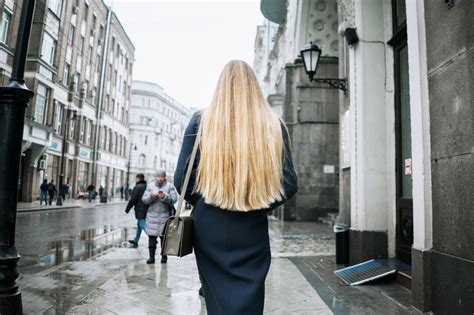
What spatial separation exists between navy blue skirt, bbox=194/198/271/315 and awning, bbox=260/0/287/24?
20469mm

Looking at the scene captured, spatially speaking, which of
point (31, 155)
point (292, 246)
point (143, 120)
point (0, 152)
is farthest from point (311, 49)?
point (143, 120)

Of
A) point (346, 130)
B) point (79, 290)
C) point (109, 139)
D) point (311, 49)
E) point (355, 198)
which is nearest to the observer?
point (79, 290)

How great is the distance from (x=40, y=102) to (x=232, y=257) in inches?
1159

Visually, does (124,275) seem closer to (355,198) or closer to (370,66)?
(355,198)

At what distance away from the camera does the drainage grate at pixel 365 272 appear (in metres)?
5.19

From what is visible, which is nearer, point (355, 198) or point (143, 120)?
point (355, 198)

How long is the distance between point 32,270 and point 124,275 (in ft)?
5.28

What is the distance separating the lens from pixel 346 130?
7.29 m

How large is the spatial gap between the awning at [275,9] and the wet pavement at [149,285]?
16018 millimetres

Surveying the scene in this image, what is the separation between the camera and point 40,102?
27.0 m

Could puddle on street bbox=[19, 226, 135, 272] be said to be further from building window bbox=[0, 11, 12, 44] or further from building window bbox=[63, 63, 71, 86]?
building window bbox=[63, 63, 71, 86]

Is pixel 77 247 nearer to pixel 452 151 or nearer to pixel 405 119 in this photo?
pixel 405 119

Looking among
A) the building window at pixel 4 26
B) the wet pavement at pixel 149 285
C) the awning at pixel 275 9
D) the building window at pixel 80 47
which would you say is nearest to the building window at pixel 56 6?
the building window at pixel 4 26

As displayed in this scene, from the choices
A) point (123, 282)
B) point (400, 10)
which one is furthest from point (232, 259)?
point (400, 10)
